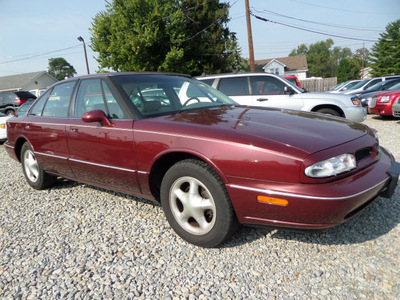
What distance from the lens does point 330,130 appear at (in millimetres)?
2463

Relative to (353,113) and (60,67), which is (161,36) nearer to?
(353,113)

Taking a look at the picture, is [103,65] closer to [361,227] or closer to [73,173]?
[73,173]

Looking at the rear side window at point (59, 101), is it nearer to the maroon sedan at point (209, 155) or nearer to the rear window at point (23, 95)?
the maroon sedan at point (209, 155)

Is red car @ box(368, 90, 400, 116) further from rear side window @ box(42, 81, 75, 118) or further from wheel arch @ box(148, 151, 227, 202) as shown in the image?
rear side window @ box(42, 81, 75, 118)

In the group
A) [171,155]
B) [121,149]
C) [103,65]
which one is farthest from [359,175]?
[103,65]

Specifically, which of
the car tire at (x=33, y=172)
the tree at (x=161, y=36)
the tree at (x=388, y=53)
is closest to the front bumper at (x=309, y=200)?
the car tire at (x=33, y=172)

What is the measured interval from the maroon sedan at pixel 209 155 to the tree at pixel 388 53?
A: 4838 cm

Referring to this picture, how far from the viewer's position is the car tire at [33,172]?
4.13 m

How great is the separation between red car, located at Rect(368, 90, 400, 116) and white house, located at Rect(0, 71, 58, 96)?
4989cm

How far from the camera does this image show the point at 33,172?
4.32 metres

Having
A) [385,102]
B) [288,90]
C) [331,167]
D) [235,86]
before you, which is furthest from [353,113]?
[331,167]

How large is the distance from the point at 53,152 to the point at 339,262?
330 cm

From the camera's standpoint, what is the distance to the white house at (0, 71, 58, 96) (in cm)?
4909

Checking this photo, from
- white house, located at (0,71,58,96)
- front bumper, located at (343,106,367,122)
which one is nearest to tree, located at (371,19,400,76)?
front bumper, located at (343,106,367,122)
